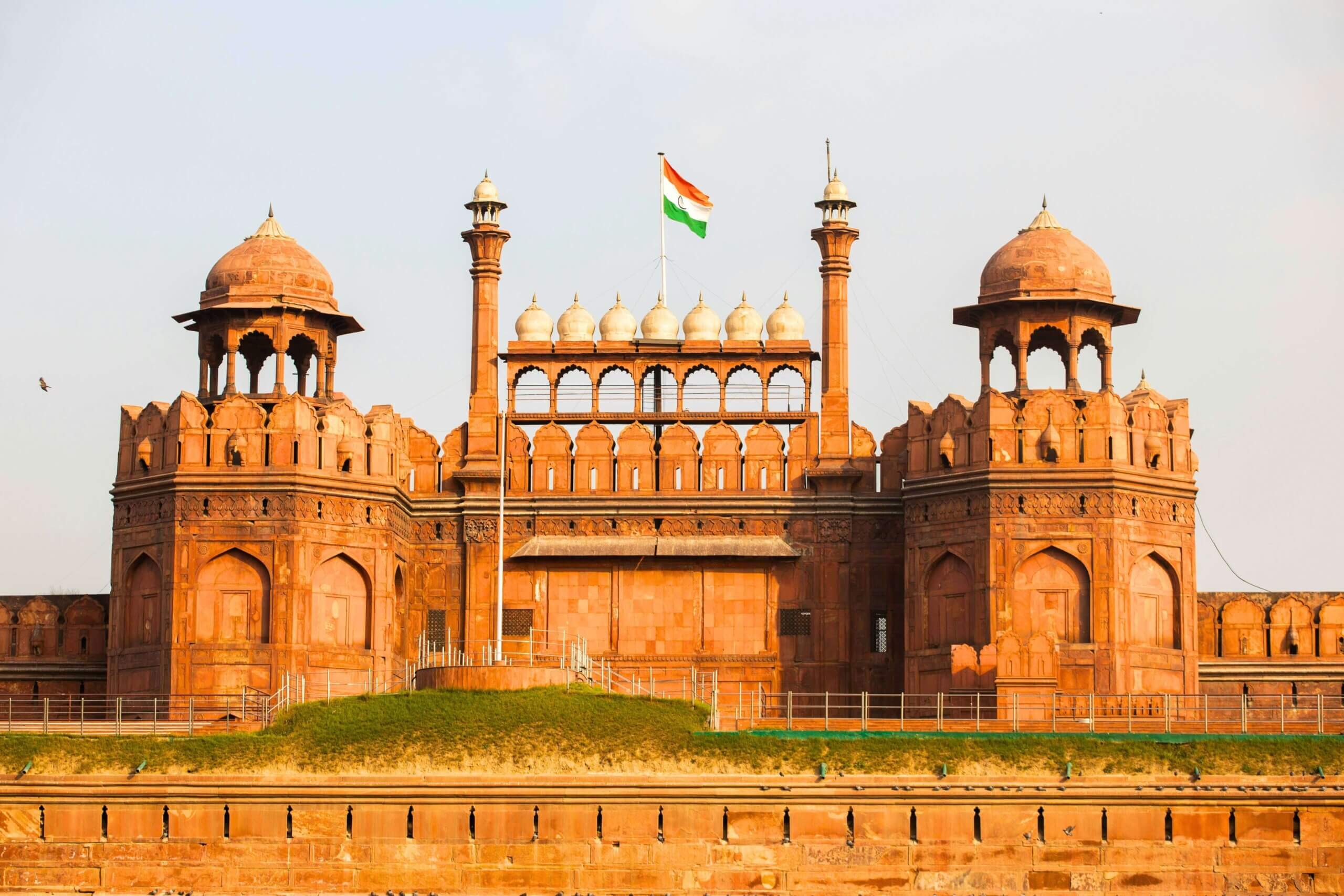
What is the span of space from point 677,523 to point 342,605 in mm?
8902

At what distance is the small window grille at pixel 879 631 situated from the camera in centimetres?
6488

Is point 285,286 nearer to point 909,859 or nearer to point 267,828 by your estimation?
point 267,828

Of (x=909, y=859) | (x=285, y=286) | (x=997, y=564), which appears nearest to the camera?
(x=909, y=859)

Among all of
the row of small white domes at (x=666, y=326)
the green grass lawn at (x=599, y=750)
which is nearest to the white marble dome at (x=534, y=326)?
the row of small white domes at (x=666, y=326)

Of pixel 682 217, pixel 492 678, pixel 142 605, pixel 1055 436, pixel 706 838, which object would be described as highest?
pixel 682 217

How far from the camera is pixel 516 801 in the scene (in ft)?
176

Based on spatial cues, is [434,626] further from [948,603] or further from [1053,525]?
[1053,525]

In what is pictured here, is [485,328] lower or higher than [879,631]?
higher

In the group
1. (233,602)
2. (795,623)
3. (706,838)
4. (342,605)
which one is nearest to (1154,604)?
(795,623)

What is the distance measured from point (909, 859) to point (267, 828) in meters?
13.3

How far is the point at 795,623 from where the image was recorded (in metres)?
65.1

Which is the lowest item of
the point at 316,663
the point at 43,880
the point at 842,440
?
the point at 43,880

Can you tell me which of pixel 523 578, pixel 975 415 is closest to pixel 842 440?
pixel 975 415

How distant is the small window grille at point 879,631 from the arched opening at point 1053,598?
184 inches
